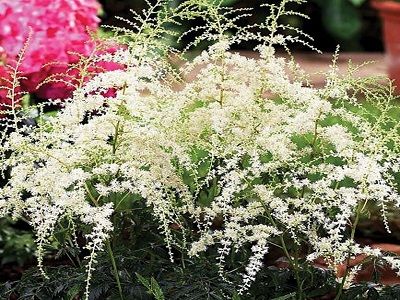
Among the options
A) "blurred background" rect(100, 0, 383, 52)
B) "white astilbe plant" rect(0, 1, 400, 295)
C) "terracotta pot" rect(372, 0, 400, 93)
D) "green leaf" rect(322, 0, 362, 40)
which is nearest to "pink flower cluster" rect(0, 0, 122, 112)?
"white astilbe plant" rect(0, 1, 400, 295)

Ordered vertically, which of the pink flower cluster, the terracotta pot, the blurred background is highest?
the pink flower cluster

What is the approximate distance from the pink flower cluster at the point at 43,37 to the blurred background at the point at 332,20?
4.43 metres

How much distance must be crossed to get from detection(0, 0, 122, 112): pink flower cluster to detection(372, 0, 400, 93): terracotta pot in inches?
106

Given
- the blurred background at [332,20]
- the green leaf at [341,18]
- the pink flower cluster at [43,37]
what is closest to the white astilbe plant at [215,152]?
the pink flower cluster at [43,37]

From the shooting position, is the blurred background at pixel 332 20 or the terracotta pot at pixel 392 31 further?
the blurred background at pixel 332 20

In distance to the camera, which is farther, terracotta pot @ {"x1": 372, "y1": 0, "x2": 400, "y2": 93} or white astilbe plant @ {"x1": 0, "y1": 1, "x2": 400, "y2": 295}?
terracotta pot @ {"x1": 372, "y1": 0, "x2": 400, "y2": 93}

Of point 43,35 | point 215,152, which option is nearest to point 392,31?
point 43,35

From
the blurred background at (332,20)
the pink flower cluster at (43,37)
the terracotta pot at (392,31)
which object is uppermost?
the pink flower cluster at (43,37)

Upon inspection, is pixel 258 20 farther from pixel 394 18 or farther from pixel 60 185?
pixel 60 185

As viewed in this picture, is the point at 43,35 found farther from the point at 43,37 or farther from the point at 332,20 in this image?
the point at 332,20

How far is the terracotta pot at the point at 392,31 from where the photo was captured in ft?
18.9

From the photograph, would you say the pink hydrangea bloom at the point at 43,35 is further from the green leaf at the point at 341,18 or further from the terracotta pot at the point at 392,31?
the green leaf at the point at 341,18

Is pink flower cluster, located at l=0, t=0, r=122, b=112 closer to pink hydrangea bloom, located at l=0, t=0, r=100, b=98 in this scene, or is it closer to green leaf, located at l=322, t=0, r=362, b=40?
pink hydrangea bloom, located at l=0, t=0, r=100, b=98

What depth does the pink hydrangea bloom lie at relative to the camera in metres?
3.34
